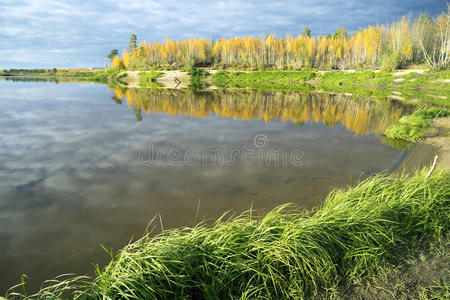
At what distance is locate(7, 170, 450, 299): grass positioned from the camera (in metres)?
3.00

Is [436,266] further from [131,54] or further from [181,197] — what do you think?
[131,54]

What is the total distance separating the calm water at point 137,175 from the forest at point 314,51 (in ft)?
163

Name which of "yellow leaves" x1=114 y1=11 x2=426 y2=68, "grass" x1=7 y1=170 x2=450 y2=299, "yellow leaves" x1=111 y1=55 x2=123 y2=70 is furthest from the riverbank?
"yellow leaves" x1=111 y1=55 x2=123 y2=70

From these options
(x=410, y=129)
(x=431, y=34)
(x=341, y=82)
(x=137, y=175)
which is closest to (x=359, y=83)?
(x=341, y=82)

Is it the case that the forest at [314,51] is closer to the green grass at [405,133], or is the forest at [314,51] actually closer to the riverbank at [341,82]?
the riverbank at [341,82]

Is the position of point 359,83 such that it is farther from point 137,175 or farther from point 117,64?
point 117,64

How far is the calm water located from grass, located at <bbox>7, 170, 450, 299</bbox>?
57.5 inches

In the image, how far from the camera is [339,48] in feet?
255

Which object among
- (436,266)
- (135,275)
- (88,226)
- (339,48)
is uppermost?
(339,48)

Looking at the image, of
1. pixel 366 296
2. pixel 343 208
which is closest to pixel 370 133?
pixel 343 208

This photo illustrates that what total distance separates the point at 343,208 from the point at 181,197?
3921 millimetres

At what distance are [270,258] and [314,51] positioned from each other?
93.1 meters

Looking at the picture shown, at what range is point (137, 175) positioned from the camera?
7.93 m

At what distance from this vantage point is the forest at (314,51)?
55.2m
